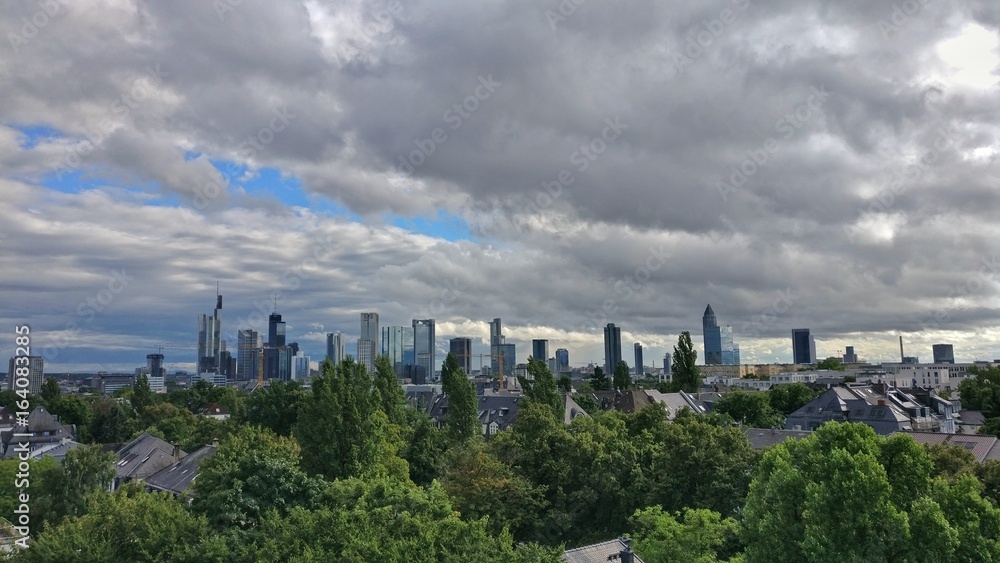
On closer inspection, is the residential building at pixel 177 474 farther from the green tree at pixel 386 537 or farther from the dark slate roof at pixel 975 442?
the dark slate roof at pixel 975 442

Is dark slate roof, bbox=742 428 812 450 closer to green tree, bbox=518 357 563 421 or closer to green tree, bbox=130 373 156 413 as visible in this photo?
green tree, bbox=518 357 563 421

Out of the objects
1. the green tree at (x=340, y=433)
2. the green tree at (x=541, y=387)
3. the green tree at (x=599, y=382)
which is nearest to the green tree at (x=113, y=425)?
the green tree at (x=541, y=387)

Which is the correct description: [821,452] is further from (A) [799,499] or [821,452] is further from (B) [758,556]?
(B) [758,556]

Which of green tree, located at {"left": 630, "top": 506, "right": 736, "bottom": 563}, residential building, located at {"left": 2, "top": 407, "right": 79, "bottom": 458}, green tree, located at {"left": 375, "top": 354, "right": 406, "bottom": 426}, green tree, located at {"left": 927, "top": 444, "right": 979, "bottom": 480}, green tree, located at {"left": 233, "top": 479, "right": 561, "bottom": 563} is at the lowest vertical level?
residential building, located at {"left": 2, "top": 407, "right": 79, "bottom": 458}

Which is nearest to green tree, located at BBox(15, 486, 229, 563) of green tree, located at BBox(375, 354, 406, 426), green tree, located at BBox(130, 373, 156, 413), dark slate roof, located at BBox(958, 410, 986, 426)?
green tree, located at BBox(375, 354, 406, 426)

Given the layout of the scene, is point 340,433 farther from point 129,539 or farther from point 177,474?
point 177,474

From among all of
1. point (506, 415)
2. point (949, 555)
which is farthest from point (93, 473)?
point (506, 415)
